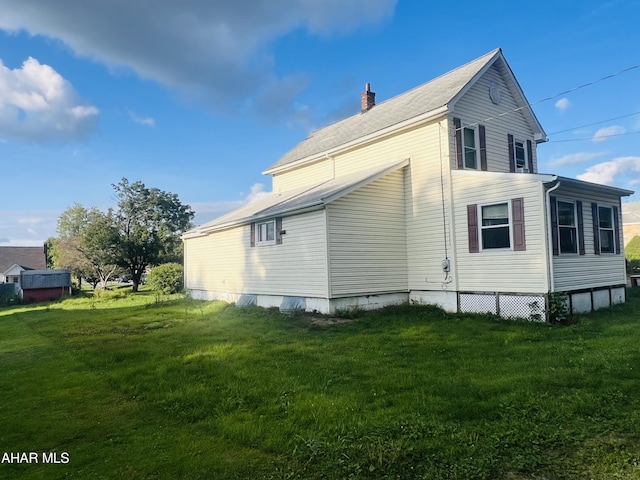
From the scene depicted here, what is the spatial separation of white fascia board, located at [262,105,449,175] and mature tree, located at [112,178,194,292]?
825 inches

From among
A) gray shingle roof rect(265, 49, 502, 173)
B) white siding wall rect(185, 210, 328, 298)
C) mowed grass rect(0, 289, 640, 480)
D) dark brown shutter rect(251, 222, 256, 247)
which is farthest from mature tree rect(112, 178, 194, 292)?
mowed grass rect(0, 289, 640, 480)

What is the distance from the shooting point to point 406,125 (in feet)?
45.1

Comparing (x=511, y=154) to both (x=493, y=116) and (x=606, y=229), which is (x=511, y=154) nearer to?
(x=493, y=116)

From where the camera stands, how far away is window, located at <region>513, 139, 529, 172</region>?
1526cm

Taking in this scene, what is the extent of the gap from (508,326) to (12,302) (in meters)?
A: 29.1

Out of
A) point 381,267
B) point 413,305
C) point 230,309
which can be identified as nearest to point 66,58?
point 230,309

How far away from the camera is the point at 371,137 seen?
49.0 feet

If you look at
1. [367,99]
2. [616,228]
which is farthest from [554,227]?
[367,99]

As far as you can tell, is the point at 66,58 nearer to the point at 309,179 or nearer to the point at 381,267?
the point at 309,179

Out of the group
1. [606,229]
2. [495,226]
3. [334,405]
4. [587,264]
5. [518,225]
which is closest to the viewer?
[334,405]

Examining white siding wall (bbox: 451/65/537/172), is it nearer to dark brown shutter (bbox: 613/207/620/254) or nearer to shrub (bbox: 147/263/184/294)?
dark brown shutter (bbox: 613/207/620/254)

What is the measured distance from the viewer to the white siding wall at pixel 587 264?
11294 millimetres

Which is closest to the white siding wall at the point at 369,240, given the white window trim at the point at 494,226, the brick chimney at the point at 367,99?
the white window trim at the point at 494,226

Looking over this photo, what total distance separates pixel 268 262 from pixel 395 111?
23.8ft
